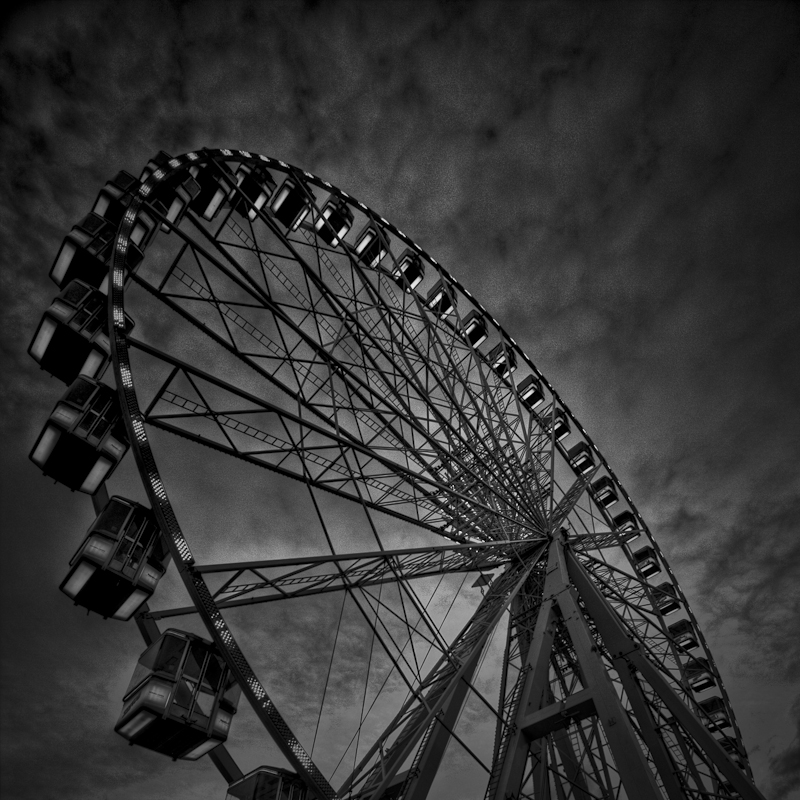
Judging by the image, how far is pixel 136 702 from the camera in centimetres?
722

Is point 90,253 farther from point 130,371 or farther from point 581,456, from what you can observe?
point 581,456

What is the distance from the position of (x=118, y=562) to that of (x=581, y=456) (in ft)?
61.0

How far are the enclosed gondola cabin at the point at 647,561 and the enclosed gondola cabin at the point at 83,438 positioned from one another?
65.6ft

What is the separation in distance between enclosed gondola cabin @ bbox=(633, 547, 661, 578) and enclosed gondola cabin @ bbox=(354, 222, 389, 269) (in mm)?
15088

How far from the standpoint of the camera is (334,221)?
53.2ft

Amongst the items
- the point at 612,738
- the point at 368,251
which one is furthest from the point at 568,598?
the point at 368,251

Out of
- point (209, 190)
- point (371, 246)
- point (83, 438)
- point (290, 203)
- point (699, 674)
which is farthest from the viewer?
point (699, 674)

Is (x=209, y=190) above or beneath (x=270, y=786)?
above

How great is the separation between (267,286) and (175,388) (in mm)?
12546

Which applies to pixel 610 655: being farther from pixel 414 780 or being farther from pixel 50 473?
pixel 50 473

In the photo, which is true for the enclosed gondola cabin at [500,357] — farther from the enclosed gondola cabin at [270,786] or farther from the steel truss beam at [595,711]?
the enclosed gondola cabin at [270,786]

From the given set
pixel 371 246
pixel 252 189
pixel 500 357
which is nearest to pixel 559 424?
pixel 500 357

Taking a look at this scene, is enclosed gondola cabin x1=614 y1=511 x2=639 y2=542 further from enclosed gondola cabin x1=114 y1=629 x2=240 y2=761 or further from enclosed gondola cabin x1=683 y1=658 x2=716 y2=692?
enclosed gondola cabin x1=114 y1=629 x2=240 y2=761

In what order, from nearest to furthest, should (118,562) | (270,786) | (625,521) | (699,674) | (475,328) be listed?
(118,562)
(270,786)
(475,328)
(699,674)
(625,521)
